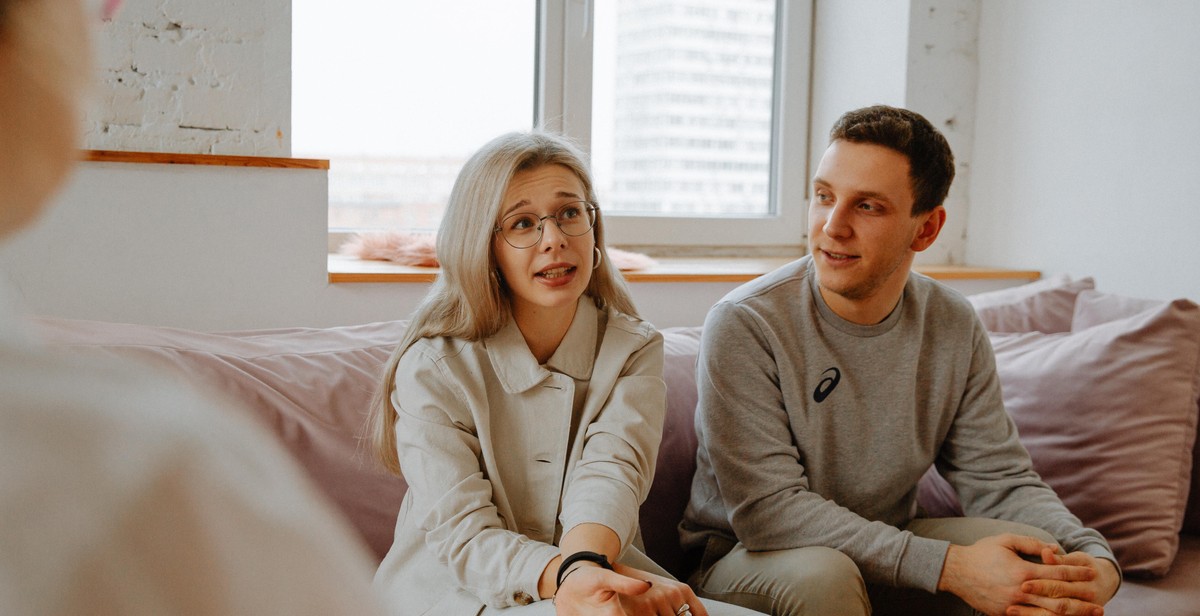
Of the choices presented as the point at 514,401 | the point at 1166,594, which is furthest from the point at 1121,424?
the point at 514,401

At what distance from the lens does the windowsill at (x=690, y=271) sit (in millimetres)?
2156

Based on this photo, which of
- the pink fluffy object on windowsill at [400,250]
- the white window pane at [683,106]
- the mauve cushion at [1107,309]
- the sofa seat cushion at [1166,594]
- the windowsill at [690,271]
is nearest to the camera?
the sofa seat cushion at [1166,594]

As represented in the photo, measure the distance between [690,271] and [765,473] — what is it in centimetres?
113

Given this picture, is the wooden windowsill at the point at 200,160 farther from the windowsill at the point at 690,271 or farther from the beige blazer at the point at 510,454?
the beige blazer at the point at 510,454

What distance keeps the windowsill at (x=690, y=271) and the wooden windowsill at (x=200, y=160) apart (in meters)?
0.24

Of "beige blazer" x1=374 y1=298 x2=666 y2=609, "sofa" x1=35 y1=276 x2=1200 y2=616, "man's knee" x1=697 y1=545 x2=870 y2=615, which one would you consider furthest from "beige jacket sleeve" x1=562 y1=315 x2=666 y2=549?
"sofa" x1=35 y1=276 x2=1200 y2=616

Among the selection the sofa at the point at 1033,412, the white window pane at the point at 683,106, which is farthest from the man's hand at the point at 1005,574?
the white window pane at the point at 683,106

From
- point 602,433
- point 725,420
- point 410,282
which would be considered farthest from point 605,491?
point 410,282

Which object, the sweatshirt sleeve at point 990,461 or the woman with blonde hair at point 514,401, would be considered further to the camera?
the sweatshirt sleeve at point 990,461

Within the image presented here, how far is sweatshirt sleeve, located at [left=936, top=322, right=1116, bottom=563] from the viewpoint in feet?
5.33

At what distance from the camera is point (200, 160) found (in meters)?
1.97

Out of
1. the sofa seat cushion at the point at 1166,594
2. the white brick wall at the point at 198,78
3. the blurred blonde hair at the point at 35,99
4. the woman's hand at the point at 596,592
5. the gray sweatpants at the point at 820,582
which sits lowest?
the sofa seat cushion at the point at 1166,594

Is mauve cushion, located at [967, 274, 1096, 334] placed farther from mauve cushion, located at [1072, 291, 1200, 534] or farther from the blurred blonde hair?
the blurred blonde hair

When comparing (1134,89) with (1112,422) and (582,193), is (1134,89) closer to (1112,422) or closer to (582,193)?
(1112,422)
